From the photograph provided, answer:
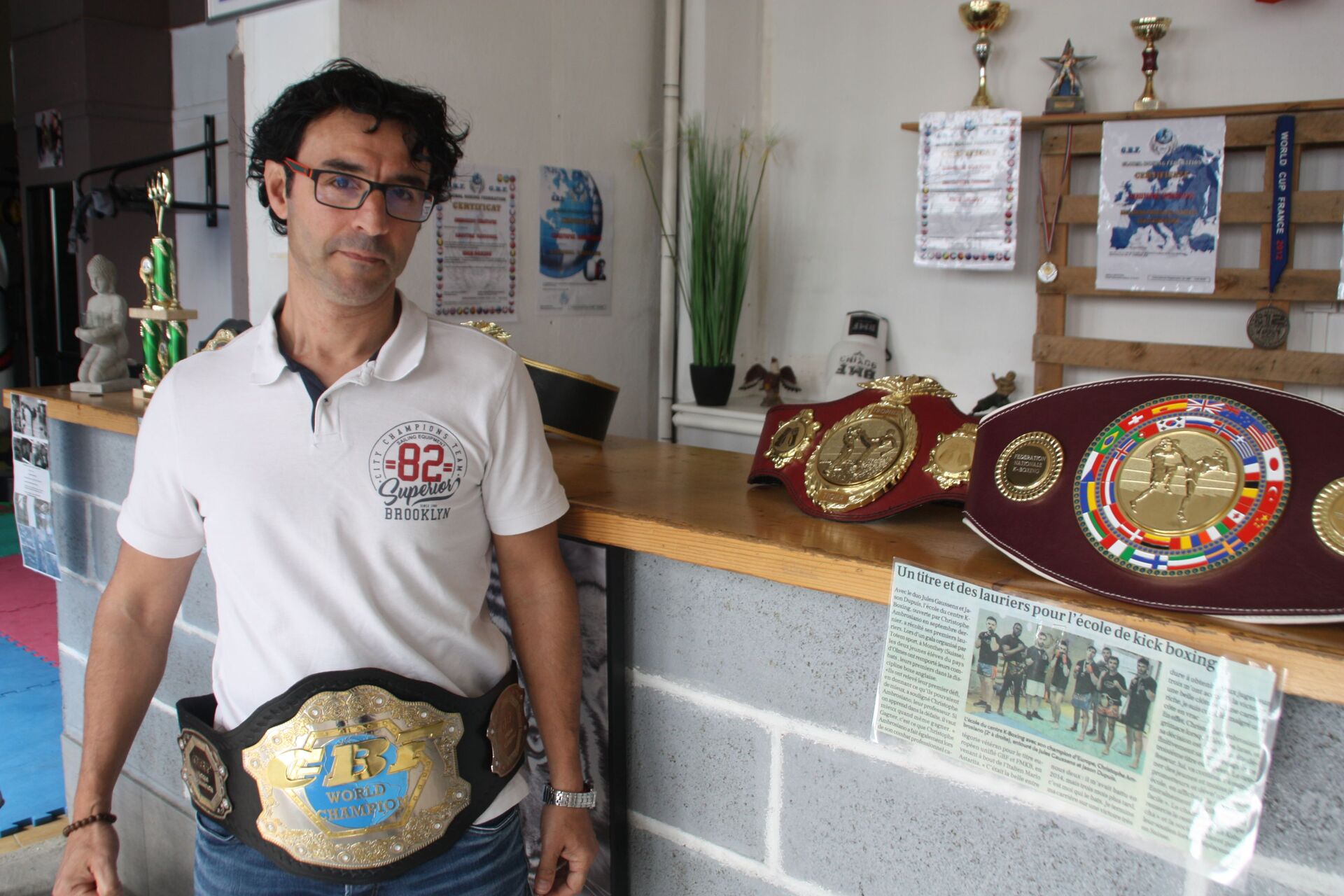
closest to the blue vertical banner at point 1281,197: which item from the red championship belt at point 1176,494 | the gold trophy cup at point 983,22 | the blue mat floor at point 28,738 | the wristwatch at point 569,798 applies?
the gold trophy cup at point 983,22

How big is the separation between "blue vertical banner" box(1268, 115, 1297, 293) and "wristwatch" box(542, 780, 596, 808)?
224 centimetres

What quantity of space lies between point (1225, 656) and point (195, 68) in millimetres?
5914

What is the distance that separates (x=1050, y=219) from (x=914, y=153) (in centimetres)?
50

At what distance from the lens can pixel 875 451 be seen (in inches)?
44.1

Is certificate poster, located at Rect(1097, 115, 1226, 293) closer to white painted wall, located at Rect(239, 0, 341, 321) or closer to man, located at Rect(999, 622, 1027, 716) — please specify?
white painted wall, located at Rect(239, 0, 341, 321)

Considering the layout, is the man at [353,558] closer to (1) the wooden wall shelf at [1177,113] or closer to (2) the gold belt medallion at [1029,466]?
(2) the gold belt medallion at [1029,466]

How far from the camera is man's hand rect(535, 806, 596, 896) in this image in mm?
1228

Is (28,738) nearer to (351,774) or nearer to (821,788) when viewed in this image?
(351,774)

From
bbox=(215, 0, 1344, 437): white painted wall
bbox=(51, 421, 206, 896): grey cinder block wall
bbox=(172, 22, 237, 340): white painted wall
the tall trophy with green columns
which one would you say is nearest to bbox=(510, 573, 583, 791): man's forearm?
bbox=(51, 421, 206, 896): grey cinder block wall

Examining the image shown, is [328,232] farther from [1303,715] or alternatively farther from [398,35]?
[398,35]

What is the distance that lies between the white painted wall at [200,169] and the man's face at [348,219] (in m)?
4.38

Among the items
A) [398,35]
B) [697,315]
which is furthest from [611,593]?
[697,315]

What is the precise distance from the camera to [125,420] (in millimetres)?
1816

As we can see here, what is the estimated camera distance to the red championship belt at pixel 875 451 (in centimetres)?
107
